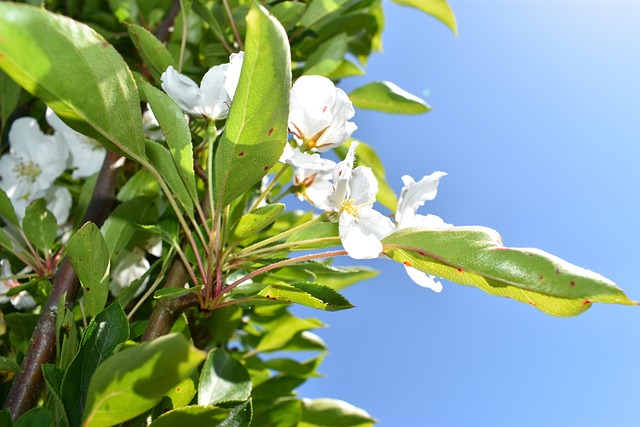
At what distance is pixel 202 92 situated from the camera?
72 centimetres

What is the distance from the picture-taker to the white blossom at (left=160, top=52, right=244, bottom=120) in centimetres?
71

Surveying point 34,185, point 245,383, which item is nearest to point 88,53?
point 245,383

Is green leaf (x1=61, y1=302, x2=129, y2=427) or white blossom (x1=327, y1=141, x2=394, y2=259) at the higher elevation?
white blossom (x1=327, y1=141, x2=394, y2=259)

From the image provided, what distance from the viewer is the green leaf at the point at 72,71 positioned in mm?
459

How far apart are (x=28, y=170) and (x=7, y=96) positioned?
188mm

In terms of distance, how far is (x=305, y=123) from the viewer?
682 millimetres

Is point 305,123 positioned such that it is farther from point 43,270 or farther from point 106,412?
point 43,270

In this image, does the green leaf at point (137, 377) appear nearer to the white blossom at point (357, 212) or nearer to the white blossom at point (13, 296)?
the white blossom at point (357, 212)

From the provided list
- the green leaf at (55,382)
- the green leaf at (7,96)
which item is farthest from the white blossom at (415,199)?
the green leaf at (7,96)

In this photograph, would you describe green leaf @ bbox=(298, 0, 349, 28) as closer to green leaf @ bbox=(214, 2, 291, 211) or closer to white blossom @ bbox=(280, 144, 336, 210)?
white blossom @ bbox=(280, 144, 336, 210)

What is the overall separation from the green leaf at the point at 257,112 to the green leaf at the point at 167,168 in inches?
3.8

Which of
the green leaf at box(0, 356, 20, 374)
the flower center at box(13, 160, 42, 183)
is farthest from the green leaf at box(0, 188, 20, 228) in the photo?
the green leaf at box(0, 356, 20, 374)

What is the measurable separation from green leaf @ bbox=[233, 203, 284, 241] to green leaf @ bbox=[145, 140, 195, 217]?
0.07 meters

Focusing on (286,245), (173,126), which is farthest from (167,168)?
(286,245)
